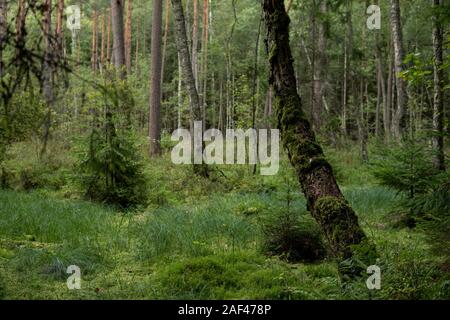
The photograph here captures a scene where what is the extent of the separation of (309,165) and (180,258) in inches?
72.5

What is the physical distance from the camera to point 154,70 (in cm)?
1803

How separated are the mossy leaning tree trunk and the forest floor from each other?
30cm

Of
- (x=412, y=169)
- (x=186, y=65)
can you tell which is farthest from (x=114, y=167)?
(x=412, y=169)

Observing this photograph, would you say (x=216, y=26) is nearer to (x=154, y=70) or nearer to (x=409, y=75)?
(x=154, y=70)

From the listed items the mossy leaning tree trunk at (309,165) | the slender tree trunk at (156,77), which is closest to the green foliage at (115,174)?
the mossy leaning tree trunk at (309,165)

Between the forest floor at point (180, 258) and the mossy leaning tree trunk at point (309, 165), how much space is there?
300 millimetres

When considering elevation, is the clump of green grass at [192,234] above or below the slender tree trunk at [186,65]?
below

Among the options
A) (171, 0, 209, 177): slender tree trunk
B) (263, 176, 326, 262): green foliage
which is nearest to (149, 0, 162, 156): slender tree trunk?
(171, 0, 209, 177): slender tree trunk

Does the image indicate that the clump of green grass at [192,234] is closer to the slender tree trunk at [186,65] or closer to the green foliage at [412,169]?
the green foliage at [412,169]

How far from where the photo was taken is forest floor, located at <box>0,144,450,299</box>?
4.36m

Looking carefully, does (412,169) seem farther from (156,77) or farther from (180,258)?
(156,77)

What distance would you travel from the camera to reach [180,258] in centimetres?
550

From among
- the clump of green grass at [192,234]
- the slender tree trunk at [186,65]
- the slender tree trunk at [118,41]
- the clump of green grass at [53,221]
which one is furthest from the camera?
the slender tree trunk at [118,41]

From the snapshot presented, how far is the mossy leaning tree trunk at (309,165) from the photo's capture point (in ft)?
15.0
